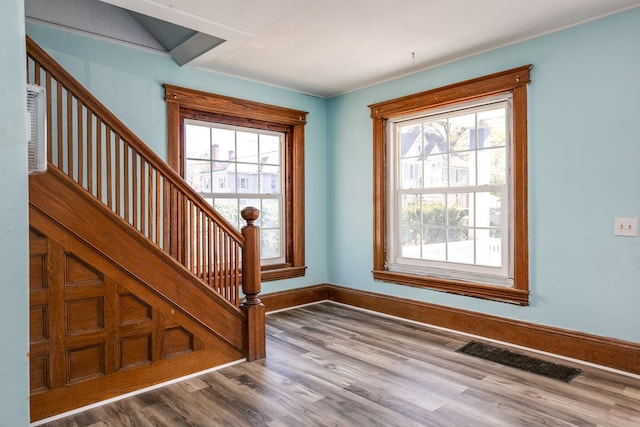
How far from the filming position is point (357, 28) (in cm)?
304

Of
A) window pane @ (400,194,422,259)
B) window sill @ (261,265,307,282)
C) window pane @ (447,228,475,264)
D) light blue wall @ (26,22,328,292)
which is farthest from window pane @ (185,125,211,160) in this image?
window pane @ (447,228,475,264)

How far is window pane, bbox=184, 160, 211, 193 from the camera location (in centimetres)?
391

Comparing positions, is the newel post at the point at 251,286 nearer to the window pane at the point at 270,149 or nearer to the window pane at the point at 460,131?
the window pane at the point at 270,149

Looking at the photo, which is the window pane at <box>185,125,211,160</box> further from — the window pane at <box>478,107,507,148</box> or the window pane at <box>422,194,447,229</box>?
the window pane at <box>478,107,507,148</box>

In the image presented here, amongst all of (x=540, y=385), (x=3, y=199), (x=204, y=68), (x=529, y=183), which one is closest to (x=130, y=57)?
(x=204, y=68)

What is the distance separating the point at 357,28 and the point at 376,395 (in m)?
2.58

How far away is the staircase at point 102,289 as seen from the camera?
2.19m

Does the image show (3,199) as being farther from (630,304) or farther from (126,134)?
(630,304)

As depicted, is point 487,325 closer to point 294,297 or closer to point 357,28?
point 294,297

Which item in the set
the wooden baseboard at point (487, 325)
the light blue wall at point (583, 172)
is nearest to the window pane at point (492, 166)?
the light blue wall at point (583, 172)

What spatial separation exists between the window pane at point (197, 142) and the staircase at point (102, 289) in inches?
47.2

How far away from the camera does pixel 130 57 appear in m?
3.41

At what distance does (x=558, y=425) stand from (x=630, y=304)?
3.92 ft

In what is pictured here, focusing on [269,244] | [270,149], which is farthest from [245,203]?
[270,149]
